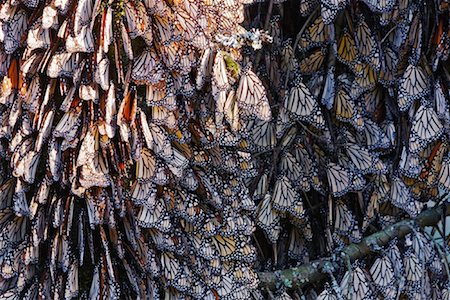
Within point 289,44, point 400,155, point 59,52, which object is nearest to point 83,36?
point 59,52

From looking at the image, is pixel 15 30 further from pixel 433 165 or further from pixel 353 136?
pixel 433 165

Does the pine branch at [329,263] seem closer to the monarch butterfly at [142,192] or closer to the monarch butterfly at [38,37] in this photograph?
the monarch butterfly at [142,192]

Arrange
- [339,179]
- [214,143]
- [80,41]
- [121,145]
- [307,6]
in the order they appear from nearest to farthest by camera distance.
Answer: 1. [80,41]
2. [121,145]
3. [214,143]
4. [307,6]
5. [339,179]

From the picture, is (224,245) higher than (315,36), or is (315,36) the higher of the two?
(315,36)

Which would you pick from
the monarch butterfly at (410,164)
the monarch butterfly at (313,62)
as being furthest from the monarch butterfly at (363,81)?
the monarch butterfly at (410,164)

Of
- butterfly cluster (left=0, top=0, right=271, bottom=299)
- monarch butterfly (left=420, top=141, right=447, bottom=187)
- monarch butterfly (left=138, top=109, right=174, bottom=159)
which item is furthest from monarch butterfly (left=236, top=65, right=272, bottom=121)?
monarch butterfly (left=420, top=141, right=447, bottom=187)

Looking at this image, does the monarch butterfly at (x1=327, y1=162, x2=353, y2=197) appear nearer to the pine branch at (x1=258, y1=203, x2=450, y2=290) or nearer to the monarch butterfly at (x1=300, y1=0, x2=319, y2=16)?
the pine branch at (x1=258, y1=203, x2=450, y2=290)

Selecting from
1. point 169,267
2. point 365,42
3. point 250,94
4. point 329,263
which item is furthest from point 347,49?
point 169,267
